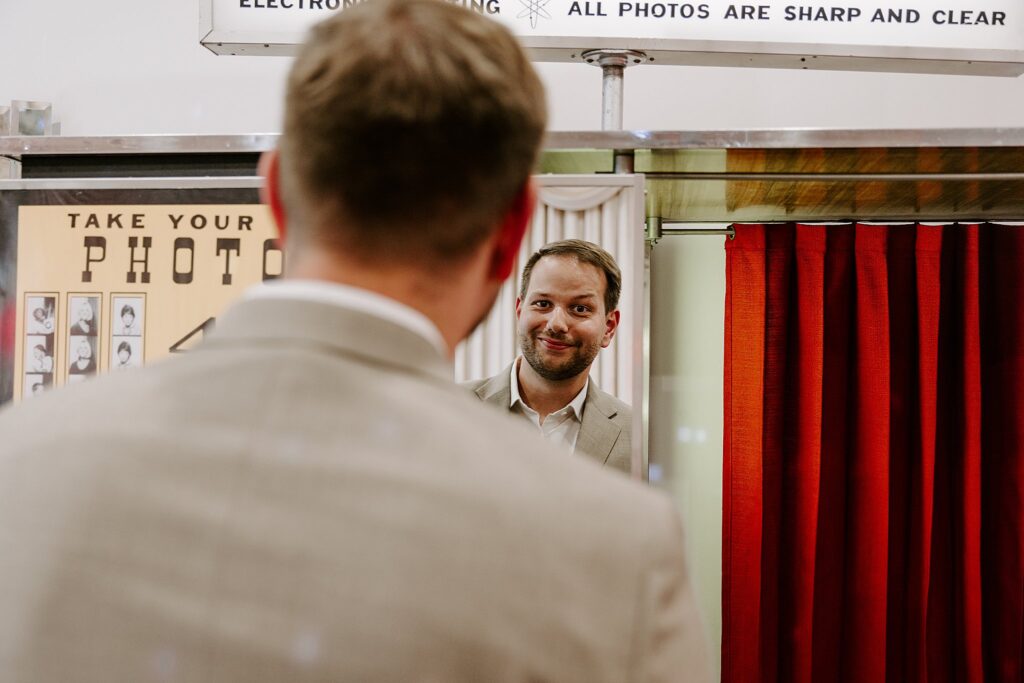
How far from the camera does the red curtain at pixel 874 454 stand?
2422mm

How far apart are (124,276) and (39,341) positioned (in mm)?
211

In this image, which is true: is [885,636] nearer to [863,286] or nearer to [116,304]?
[863,286]

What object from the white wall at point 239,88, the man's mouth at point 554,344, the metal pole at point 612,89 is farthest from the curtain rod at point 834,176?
the white wall at point 239,88

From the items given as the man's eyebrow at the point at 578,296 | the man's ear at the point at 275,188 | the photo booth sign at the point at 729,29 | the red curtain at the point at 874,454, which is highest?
the photo booth sign at the point at 729,29

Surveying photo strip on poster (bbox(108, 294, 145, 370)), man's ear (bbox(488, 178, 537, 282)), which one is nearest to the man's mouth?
photo strip on poster (bbox(108, 294, 145, 370))

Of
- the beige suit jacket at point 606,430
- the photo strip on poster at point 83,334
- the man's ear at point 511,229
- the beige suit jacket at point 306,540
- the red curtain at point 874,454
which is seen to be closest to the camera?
the beige suit jacket at point 306,540

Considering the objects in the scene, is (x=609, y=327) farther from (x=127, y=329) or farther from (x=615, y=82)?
(x=127, y=329)

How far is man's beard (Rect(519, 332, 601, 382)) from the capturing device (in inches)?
69.8

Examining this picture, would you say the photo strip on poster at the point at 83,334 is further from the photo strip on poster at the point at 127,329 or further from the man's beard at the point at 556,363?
the man's beard at the point at 556,363

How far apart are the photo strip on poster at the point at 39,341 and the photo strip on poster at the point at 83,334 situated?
0.11 feet

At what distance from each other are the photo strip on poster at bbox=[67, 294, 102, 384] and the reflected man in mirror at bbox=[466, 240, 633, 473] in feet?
2.50

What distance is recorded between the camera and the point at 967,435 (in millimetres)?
2418

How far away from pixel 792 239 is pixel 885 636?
101 cm

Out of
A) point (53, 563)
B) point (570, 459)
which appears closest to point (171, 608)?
point (53, 563)
